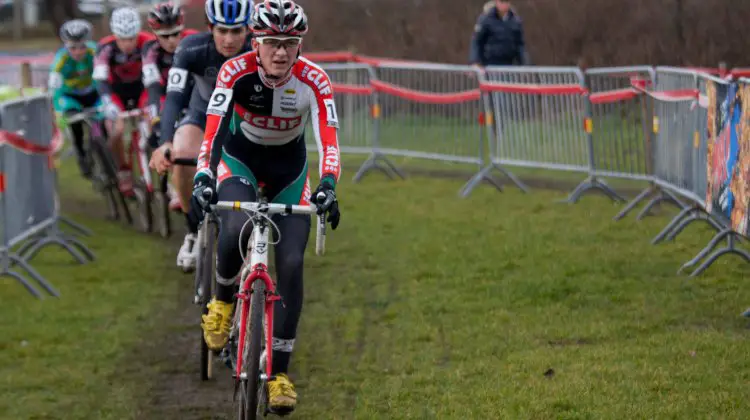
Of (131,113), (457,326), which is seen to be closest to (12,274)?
(131,113)

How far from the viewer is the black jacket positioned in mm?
19094

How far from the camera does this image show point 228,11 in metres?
9.51

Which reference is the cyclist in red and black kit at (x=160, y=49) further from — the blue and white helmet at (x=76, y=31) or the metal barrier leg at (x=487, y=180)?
the metal barrier leg at (x=487, y=180)

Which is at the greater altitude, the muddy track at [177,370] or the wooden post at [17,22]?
the wooden post at [17,22]

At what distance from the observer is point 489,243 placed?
43.9 ft

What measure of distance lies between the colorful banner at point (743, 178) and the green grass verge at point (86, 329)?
4386mm

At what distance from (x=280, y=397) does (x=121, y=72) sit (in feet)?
29.8

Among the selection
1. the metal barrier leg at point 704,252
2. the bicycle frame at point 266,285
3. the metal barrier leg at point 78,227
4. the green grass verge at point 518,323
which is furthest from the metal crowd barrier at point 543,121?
the bicycle frame at point 266,285

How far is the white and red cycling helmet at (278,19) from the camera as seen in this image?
7.31m

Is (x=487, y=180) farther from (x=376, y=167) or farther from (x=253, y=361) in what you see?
(x=253, y=361)

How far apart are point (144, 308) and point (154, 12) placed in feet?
8.93

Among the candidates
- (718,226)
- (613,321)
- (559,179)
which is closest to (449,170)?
(559,179)

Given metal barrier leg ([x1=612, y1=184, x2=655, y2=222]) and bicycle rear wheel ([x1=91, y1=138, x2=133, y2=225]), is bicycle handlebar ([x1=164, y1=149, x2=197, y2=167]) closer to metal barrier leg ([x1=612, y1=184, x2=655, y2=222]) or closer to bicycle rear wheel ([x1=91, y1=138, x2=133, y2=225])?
metal barrier leg ([x1=612, y1=184, x2=655, y2=222])

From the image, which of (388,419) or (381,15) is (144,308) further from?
(381,15)
